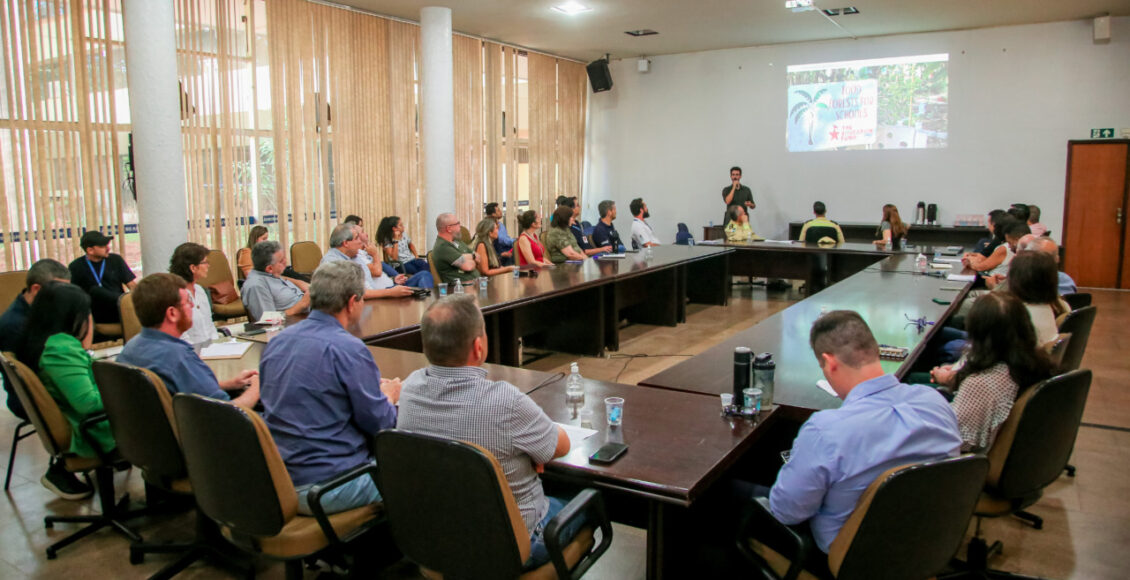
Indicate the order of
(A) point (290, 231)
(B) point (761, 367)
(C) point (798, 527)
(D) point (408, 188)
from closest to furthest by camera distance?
(C) point (798, 527) < (B) point (761, 367) < (A) point (290, 231) < (D) point (408, 188)

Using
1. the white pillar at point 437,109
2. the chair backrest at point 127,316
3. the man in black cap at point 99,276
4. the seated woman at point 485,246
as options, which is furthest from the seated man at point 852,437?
the white pillar at point 437,109

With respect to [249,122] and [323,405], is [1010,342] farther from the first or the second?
[249,122]

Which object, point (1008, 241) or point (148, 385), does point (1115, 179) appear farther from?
point (148, 385)

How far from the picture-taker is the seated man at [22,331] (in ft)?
10.6

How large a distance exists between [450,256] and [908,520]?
14.3ft

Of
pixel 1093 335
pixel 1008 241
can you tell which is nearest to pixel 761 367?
pixel 1008 241

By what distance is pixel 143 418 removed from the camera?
247 centimetres

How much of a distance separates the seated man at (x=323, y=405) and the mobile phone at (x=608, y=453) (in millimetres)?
661

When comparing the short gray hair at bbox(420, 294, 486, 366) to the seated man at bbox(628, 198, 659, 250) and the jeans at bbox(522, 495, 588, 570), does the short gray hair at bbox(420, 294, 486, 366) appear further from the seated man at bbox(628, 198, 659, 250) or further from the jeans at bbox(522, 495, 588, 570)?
the seated man at bbox(628, 198, 659, 250)

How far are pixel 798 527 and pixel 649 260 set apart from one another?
5249 millimetres

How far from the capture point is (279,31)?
7.31m

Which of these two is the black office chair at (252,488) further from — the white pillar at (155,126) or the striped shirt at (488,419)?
the white pillar at (155,126)

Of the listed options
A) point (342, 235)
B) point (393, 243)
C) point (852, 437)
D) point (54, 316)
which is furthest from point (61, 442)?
point (393, 243)

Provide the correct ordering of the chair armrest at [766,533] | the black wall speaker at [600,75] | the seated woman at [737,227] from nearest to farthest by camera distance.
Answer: the chair armrest at [766,533]
the seated woman at [737,227]
the black wall speaker at [600,75]
